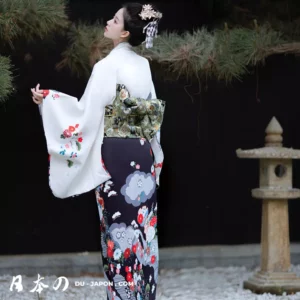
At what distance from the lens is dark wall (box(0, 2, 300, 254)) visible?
6336mm

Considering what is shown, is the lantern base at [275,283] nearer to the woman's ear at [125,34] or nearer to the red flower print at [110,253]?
the red flower print at [110,253]

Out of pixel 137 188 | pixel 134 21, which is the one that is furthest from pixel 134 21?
pixel 137 188

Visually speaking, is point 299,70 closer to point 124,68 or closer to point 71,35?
point 71,35

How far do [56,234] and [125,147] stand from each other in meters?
2.18

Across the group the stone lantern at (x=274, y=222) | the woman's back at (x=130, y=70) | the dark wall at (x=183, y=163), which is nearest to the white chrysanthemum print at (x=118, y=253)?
the woman's back at (x=130, y=70)

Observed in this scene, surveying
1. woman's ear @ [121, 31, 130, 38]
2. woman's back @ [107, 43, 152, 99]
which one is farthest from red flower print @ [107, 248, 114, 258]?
woman's ear @ [121, 31, 130, 38]

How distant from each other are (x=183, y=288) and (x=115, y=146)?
6.25 ft

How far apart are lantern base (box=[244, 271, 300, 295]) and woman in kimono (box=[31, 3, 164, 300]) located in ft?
5.05

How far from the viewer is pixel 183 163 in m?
6.64

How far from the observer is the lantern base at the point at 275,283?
5.82 m

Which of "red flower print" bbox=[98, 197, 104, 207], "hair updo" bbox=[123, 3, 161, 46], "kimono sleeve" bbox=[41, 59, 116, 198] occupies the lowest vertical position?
"red flower print" bbox=[98, 197, 104, 207]

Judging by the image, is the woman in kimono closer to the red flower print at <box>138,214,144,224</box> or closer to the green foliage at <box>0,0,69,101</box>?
the red flower print at <box>138,214,144,224</box>

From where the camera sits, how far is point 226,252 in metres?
6.71

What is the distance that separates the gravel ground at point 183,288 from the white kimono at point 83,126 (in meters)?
1.49
